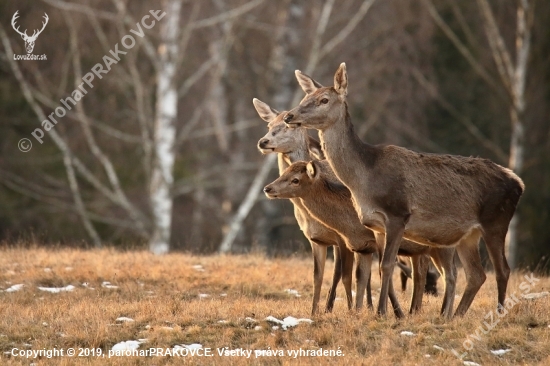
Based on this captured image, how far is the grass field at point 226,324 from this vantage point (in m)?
9.40

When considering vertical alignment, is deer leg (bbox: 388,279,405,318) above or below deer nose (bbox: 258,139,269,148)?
below

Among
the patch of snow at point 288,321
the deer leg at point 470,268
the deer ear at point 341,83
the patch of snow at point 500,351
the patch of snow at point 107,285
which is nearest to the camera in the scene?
the patch of snow at point 500,351

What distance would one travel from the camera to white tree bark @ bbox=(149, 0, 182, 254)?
21.7 m

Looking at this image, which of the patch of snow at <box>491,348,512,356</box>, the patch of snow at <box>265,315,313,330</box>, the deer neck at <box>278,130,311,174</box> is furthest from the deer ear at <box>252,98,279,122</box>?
the patch of snow at <box>491,348,512,356</box>

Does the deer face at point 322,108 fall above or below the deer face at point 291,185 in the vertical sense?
above

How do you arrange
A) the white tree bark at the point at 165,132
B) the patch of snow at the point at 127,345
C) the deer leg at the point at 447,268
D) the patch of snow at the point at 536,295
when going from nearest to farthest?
the patch of snow at the point at 127,345 → the deer leg at the point at 447,268 → the patch of snow at the point at 536,295 → the white tree bark at the point at 165,132

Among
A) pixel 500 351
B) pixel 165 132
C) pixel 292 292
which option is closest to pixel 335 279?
pixel 292 292

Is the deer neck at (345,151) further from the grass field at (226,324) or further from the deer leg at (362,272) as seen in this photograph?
the grass field at (226,324)

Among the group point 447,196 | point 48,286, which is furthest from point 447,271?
point 48,286

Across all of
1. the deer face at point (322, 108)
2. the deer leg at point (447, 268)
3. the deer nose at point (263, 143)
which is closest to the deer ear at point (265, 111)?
the deer nose at point (263, 143)

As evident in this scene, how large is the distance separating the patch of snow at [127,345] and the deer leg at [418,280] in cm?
322

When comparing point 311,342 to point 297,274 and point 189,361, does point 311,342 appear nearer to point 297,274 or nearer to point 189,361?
point 189,361

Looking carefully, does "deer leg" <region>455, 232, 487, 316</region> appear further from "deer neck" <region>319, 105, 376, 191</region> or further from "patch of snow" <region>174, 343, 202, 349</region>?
"patch of snow" <region>174, 343, 202, 349</region>

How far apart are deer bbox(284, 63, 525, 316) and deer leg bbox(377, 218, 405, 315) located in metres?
0.01
